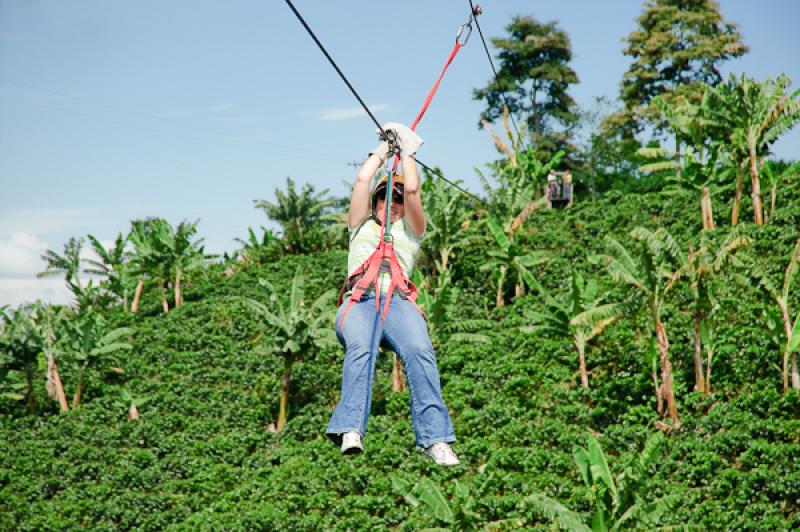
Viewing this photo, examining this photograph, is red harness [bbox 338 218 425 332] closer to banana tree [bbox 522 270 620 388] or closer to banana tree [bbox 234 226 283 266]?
banana tree [bbox 522 270 620 388]

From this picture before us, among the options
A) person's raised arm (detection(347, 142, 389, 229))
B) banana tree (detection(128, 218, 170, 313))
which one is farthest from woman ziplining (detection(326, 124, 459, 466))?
banana tree (detection(128, 218, 170, 313))

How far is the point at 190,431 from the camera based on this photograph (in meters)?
12.7

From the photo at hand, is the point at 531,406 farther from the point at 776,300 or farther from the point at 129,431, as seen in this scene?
the point at 129,431

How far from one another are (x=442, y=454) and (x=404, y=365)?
1.63 feet

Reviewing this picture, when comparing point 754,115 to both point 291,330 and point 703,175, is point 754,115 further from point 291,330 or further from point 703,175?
point 291,330

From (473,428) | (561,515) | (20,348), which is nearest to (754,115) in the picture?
(473,428)

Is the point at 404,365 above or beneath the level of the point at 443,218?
beneath

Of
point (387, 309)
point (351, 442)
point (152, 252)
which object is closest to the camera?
point (351, 442)

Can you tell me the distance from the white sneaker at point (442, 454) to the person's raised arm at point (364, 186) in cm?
134

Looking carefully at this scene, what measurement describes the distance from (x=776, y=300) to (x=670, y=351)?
5.48ft

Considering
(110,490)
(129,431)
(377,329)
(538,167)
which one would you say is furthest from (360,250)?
(538,167)

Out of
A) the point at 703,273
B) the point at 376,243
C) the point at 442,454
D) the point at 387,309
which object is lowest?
the point at 442,454

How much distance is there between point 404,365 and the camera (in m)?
4.09

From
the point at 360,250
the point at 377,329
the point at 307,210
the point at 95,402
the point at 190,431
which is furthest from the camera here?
the point at 307,210
